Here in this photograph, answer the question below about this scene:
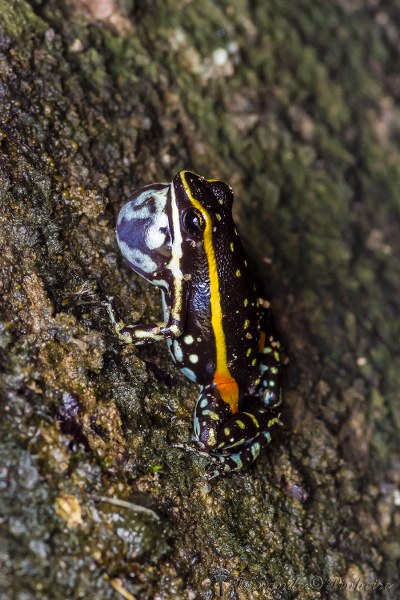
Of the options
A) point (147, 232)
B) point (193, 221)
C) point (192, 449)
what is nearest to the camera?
point (192, 449)

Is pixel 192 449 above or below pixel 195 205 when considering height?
below

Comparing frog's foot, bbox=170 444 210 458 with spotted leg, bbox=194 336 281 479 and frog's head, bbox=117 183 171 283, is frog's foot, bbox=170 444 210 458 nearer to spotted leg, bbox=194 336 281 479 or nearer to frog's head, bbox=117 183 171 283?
spotted leg, bbox=194 336 281 479

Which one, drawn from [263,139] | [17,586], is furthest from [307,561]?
[263,139]

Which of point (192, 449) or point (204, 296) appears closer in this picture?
point (192, 449)

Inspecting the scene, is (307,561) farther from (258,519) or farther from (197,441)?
(197,441)

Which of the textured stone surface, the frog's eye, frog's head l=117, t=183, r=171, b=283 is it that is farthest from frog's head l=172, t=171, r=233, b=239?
the textured stone surface

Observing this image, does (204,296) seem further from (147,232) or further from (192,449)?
(192,449)

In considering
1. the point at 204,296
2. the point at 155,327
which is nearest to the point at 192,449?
the point at 155,327
